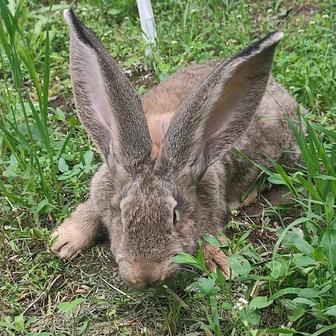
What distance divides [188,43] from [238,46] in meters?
0.37

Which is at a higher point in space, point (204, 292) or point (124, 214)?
point (124, 214)

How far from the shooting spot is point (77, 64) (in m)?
4.34

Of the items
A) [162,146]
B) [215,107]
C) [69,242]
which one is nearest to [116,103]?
[162,146]

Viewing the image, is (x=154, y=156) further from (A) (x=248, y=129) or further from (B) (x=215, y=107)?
(A) (x=248, y=129)

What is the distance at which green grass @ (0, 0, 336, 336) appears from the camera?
384 centimetres

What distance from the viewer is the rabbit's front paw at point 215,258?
4.35 m

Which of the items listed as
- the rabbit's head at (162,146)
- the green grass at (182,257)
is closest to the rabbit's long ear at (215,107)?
the rabbit's head at (162,146)

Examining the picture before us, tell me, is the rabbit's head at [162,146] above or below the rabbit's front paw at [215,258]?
above

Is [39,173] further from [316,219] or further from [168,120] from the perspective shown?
[316,219]

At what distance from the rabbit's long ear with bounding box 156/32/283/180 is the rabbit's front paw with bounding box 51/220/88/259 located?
77 cm

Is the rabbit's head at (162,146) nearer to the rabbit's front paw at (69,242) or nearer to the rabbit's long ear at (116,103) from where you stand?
the rabbit's long ear at (116,103)

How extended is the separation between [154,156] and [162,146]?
62mm

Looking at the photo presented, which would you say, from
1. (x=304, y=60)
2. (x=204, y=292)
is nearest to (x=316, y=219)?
(x=204, y=292)

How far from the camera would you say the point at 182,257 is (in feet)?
12.0
